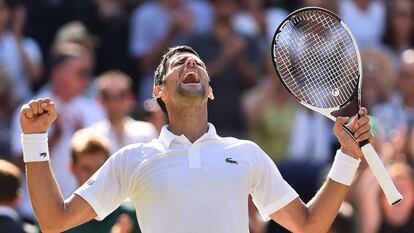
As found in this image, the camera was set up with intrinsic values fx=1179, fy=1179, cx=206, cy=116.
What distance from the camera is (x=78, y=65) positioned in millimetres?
11195

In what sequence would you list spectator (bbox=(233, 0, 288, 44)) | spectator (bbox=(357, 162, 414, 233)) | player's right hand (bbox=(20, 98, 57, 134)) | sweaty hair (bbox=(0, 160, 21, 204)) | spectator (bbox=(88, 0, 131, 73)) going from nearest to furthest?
1. player's right hand (bbox=(20, 98, 57, 134))
2. sweaty hair (bbox=(0, 160, 21, 204))
3. spectator (bbox=(357, 162, 414, 233))
4. spectator (bbox=(233, 0, 288, 44))
5. spectator (bbox=(88, 0, 131, 73))

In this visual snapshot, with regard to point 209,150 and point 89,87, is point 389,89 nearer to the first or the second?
point 89,87

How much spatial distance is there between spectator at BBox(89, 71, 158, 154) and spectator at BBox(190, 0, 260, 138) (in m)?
1.10

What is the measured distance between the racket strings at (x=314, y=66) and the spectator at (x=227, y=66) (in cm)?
476

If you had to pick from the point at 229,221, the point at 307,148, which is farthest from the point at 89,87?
the point at 229,221

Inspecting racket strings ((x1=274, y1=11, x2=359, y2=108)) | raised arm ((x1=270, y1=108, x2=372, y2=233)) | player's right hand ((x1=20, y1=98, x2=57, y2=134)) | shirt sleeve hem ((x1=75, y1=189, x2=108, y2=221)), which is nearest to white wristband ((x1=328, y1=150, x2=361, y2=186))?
raised arm ((x1=270, y1=108, x2=372, y2=233))

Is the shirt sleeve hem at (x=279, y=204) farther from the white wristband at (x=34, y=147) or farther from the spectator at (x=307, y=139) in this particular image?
the spectator at (x=307, y=139)

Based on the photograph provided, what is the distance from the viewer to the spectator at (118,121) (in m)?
10.6

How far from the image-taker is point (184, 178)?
5.81 m

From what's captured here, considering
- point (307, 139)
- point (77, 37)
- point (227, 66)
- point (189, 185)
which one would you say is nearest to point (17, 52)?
point (77, 37)

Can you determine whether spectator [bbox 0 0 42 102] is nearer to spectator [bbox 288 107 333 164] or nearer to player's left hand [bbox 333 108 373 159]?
spectator [bbox 288 107 333 164]

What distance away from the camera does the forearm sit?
18.9ft

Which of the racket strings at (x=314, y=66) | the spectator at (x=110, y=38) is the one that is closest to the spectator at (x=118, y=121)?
the spectator at (x=110, y=38)

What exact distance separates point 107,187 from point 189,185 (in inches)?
17.1
